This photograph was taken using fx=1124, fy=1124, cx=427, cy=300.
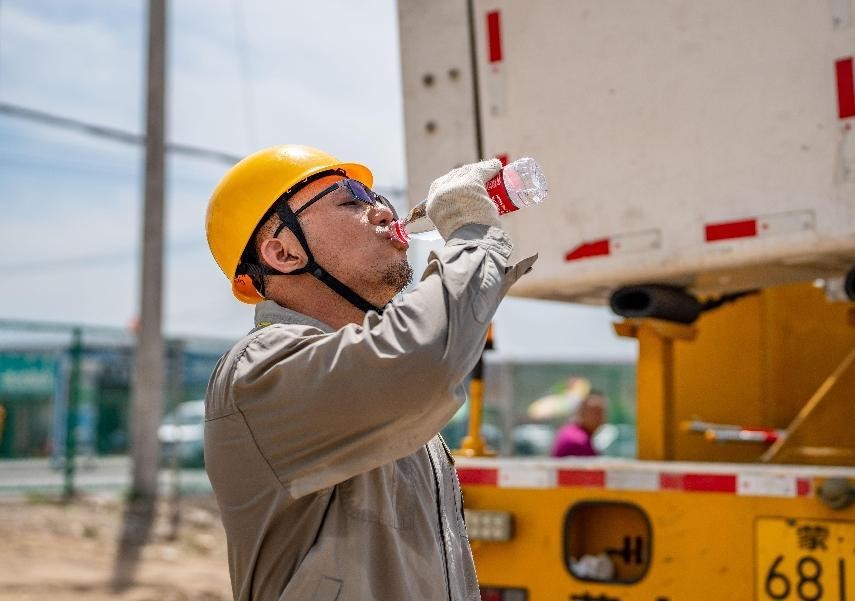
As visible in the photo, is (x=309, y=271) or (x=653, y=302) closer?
(x=309, y=271)

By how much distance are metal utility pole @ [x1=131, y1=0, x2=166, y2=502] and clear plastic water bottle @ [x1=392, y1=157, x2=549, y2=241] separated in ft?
34.2

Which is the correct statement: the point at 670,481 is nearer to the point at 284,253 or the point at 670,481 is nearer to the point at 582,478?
the point at 582,478

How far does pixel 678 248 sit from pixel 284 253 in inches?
65.3

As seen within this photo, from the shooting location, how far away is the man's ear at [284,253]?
7.64 feet

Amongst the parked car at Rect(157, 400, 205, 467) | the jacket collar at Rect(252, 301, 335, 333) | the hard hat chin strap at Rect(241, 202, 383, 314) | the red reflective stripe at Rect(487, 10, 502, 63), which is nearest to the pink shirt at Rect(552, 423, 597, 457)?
the red reflective stripe at Rect(487, 10, 502, 63)

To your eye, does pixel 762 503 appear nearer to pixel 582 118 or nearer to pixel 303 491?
pixel 582 118

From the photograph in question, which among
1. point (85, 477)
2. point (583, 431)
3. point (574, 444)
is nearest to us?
point (574, 444)

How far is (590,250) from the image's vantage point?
12.4 ft

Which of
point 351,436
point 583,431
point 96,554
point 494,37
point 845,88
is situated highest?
point 494,37

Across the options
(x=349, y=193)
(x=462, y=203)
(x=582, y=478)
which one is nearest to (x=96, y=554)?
(x=582, y=478)

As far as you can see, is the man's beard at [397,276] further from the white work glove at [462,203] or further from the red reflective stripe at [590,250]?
the red reflective stripe at [590,250]

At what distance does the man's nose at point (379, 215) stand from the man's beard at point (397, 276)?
0.10 m

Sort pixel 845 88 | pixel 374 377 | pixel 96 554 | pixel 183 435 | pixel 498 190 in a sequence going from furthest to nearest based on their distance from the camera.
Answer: pixel 183 435, pixel 96 554, pixel 845 88, pixel 498 190, pixel 374 377

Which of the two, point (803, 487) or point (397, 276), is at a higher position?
point (397, 276)
